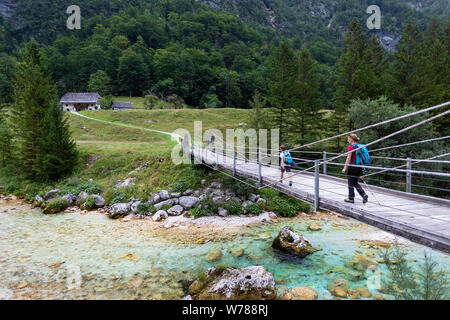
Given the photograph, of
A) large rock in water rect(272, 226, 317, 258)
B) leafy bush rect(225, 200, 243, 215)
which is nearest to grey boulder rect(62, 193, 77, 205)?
leafy bush rect(225, 200, 243, 215)

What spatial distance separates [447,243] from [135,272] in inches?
342

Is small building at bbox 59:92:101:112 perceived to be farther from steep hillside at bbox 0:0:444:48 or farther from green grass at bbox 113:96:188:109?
steep hillside at bbox 0:0:444:48

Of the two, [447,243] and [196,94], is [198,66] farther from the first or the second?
[447,243]

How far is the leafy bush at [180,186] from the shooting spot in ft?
55.6

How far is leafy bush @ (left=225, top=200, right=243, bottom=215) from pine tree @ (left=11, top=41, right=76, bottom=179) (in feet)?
44.0

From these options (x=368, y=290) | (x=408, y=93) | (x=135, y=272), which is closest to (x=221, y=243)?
(x=135, y=272)

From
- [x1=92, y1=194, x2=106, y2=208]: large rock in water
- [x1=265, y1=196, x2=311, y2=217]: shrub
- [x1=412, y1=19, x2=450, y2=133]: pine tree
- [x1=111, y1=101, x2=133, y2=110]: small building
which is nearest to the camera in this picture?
[x1=265, y1=196, x2=311, y2=217]: shrub

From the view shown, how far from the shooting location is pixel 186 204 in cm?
1562

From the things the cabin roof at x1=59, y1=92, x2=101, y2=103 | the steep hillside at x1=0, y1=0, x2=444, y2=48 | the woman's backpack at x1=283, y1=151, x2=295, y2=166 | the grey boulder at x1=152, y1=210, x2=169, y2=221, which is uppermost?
the steep hillside at x1=0, y1=0, x2=444, y2=48

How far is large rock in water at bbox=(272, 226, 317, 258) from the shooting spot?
10.2m

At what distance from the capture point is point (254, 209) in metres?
15.3

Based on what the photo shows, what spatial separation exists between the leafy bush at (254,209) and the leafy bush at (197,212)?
2.53 m

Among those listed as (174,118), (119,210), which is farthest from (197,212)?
(174,118)

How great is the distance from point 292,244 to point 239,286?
3.54 meters
